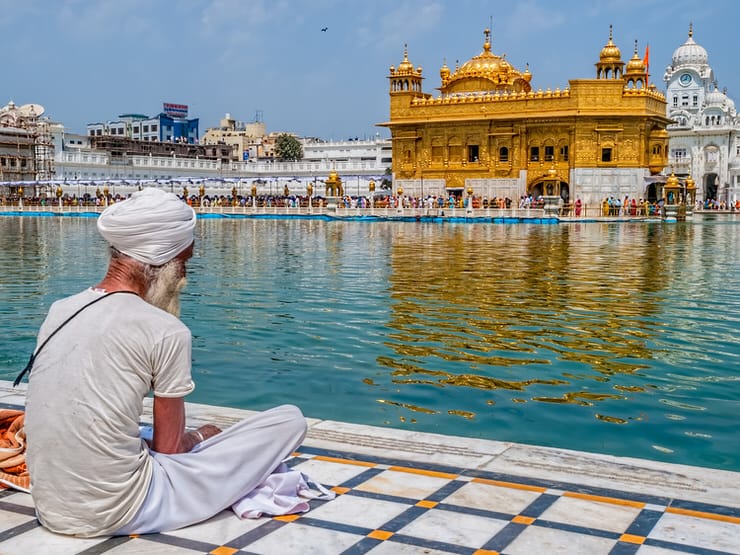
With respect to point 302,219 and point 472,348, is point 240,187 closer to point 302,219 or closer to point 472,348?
point 302,219

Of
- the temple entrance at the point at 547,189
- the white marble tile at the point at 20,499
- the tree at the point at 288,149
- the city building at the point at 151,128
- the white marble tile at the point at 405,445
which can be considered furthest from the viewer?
the city building at the point at 151,128

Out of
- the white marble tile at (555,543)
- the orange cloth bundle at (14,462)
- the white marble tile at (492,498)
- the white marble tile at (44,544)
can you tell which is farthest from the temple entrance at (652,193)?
the white marble tile at (44,544)

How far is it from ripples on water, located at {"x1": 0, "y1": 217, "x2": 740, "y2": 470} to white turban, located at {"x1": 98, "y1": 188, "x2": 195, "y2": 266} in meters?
3.15

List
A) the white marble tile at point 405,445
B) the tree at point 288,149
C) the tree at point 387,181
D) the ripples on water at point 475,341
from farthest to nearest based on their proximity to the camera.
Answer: the tree at point 288,149, the tree at point 387,181, the ripples on water at point 475,341, the white marble tile at point 405,445

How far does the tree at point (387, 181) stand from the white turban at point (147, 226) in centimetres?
5589

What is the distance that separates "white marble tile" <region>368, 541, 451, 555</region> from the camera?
3.24 meters

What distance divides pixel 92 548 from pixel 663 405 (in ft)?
16.0

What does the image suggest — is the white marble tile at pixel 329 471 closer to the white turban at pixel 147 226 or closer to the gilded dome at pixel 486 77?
the white turban at pixel 147 226

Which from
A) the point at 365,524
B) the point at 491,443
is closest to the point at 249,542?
the point at 365,524

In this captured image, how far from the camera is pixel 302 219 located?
4544 centimetres

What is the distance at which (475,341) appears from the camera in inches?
363

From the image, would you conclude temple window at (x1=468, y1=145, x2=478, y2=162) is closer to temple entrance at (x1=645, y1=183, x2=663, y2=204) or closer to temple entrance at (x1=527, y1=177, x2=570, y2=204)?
temple entrance at (x1=527, y1=177, x2=570, y2=204)

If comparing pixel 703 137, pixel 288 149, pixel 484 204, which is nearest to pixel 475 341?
pixel 484 204

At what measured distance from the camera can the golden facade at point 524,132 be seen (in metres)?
44.8
